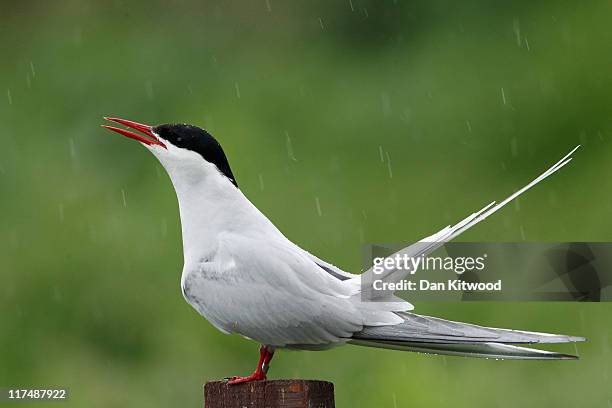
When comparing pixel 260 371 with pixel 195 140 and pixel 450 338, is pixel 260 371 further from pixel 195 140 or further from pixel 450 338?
pixel 195 140

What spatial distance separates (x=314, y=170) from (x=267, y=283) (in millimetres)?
4839

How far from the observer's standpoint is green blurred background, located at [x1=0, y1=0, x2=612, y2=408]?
6590mm

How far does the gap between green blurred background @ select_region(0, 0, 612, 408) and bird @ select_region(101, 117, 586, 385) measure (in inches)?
122

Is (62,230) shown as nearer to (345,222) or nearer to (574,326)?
(345,222)

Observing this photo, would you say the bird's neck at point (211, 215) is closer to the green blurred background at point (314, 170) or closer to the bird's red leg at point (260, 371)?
the bird's red leg at point (260, 371)

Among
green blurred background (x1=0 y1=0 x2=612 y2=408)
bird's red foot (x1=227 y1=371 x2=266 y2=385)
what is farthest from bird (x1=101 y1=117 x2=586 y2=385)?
green blurred background (x1=0 y1=0 x2=612 y2=408)

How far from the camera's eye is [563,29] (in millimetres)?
9125

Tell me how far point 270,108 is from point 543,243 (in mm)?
2402

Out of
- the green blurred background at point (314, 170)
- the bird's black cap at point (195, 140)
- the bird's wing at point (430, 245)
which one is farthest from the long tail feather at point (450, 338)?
the green blurred background at point (314, 170)

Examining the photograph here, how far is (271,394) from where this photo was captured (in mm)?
2895

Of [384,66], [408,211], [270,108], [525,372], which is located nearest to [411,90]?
[384,66]

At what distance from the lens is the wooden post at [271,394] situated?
286 cm

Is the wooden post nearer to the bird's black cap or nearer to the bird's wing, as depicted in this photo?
the bird's wing

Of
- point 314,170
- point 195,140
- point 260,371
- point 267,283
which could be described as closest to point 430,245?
point 267,283
